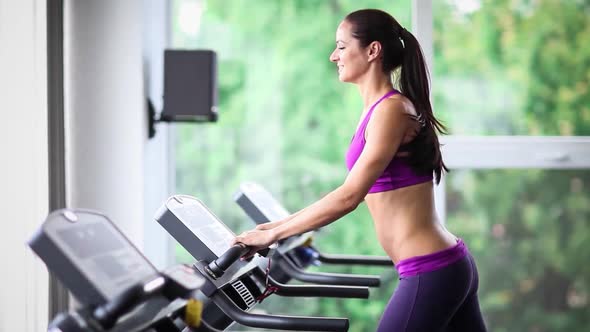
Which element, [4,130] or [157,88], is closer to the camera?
[4,130]

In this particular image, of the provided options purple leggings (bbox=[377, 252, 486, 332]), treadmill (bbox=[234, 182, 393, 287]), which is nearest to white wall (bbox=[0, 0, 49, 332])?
treadmill (bbox=[234, 182, 393, 287])

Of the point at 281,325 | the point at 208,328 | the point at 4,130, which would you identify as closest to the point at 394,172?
the point at 281,325

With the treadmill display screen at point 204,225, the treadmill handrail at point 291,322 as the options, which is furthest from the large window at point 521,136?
the treadmill handrail at point 291,322

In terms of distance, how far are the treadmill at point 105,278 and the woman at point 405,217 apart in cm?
41

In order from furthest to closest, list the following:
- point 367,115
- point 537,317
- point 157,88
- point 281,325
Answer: point 537,317
point 157,88
point 367,115
point 281,325

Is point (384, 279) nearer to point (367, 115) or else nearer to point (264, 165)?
point (264, 165)

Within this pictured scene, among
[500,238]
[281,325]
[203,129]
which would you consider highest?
[203,129]

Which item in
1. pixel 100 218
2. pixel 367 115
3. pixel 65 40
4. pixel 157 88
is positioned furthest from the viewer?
pixel 157 88

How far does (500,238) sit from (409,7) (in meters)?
1.33

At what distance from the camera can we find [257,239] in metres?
2.05

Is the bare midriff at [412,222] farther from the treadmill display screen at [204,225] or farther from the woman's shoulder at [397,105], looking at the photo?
the treadmill display screen at [204,225]

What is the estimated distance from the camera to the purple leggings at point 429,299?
79.9 inches

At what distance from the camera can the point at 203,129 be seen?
163 inches

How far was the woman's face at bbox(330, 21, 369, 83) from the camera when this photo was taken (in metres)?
2.21
